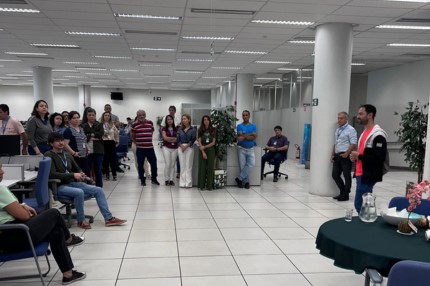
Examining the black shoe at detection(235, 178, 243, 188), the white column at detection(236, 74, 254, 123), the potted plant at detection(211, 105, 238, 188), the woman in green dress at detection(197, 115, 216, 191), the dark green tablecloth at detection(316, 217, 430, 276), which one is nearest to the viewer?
the dark green tablecloth at detection(316, 217, 430, 276)

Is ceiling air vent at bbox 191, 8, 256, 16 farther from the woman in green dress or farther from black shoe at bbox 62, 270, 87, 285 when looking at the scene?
black shoe at bbox 62, 270, 87, 285

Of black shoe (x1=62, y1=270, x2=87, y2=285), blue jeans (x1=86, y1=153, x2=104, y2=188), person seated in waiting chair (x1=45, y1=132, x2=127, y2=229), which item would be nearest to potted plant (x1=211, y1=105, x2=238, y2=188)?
blue jeans (x1=86, y1=153, x2=104, y2=188)

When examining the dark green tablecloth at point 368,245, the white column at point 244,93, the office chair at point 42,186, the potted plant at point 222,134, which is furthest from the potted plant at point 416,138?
the white column at point 244,93

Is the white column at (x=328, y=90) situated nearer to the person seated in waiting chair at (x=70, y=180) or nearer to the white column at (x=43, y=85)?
the person seated in waiting chair at (x=70, y=180)

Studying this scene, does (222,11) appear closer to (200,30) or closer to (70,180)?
(200,30)

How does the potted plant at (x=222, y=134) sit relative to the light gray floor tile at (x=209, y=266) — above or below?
above

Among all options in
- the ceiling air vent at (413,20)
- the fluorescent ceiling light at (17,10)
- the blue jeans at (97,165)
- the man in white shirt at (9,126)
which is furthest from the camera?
the ceiling air vent at (413,20)

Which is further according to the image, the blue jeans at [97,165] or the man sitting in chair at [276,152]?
the man sitting in chair at [276,152]

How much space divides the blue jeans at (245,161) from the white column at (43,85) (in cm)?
924

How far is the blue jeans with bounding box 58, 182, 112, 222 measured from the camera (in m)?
4.24

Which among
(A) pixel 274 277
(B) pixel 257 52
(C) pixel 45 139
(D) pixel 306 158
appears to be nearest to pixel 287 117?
(D) pixel 306 158

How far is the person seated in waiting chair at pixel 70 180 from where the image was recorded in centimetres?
420

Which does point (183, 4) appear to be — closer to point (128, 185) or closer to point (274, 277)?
point (128, 185)

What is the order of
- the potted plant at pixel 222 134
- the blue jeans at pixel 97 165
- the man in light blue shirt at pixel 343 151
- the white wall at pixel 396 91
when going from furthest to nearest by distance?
1. the white wall at pixel 396 91
2. the potted plant at pixel 222 134
3. the blue jeans at pixel 97 165
4. the man in light blue shirt at pixel 343 151
